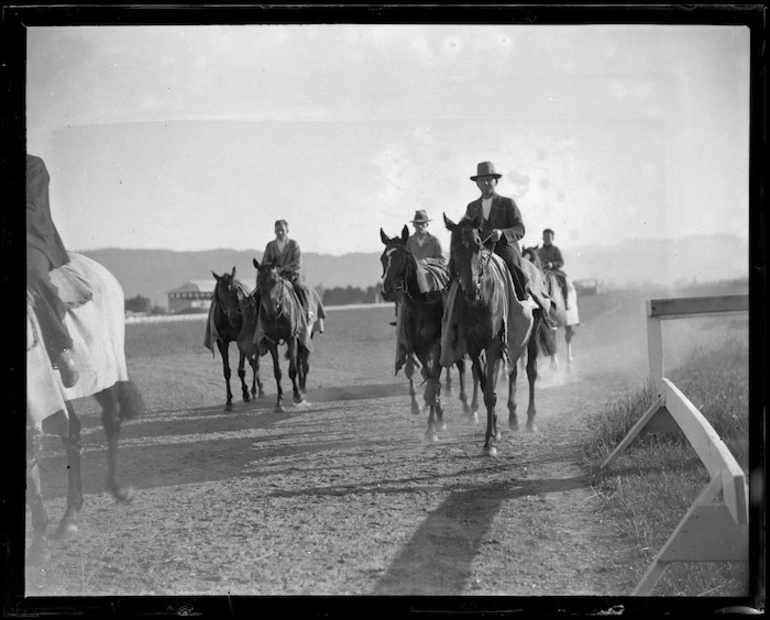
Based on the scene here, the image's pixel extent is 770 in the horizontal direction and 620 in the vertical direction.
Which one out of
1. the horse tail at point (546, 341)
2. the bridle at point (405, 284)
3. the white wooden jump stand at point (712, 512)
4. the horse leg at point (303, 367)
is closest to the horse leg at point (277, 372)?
the horse leg at point (303, 367)

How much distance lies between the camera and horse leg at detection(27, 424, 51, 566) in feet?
11.6

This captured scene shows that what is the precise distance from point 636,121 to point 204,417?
468 cm

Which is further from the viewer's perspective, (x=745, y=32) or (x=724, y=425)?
(x=724, y=425)

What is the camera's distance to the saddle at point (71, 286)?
368cm

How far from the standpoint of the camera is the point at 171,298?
5105 mm

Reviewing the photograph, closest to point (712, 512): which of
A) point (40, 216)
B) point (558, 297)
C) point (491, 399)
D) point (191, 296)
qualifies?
point (491, 399)

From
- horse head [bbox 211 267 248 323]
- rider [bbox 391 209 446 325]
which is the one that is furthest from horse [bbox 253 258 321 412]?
rider [bbox 391 209 446 325]

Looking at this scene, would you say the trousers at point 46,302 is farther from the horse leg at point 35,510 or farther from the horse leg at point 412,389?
the horse leg at point 412,389

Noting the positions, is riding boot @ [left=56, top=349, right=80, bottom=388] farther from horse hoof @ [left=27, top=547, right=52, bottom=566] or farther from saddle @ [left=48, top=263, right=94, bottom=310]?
horse hoof @ [left=27, top=547, right=52, bottom=566]

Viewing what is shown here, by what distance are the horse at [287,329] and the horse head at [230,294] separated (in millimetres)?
255

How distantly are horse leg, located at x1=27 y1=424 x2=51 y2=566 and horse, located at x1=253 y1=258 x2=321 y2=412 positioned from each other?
3.56 metres

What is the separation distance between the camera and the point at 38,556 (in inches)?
139
